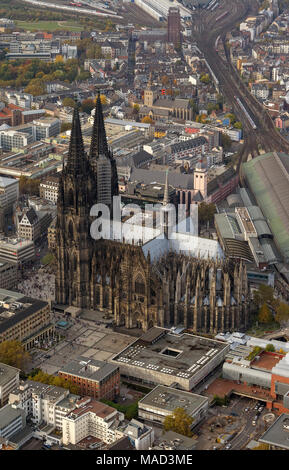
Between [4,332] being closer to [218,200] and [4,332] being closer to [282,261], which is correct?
[282,261]

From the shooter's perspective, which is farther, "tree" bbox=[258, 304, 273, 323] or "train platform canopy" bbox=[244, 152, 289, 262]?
"train platform canopy" bbox=[244, 152, 289, 262]

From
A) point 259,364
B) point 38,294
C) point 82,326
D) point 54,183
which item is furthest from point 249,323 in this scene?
point 54,183

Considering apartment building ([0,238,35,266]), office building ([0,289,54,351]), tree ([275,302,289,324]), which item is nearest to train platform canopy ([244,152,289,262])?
tree ([275,302,289,324])

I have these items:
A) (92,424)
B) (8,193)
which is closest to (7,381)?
(92,424)

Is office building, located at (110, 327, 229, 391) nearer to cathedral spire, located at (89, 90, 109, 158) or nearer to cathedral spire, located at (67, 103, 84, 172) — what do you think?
cathedral spire, located at (67, 103, 84, 172)

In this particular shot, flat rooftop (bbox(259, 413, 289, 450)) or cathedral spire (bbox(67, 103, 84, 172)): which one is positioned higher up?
cathedral spire (bbox(67, 103, 84, 172))

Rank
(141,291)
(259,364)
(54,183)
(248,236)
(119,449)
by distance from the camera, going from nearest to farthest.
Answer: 1. (119,449)
2. (259,364)
3. (141,291)
4. (248,236)
5. (54,183)
